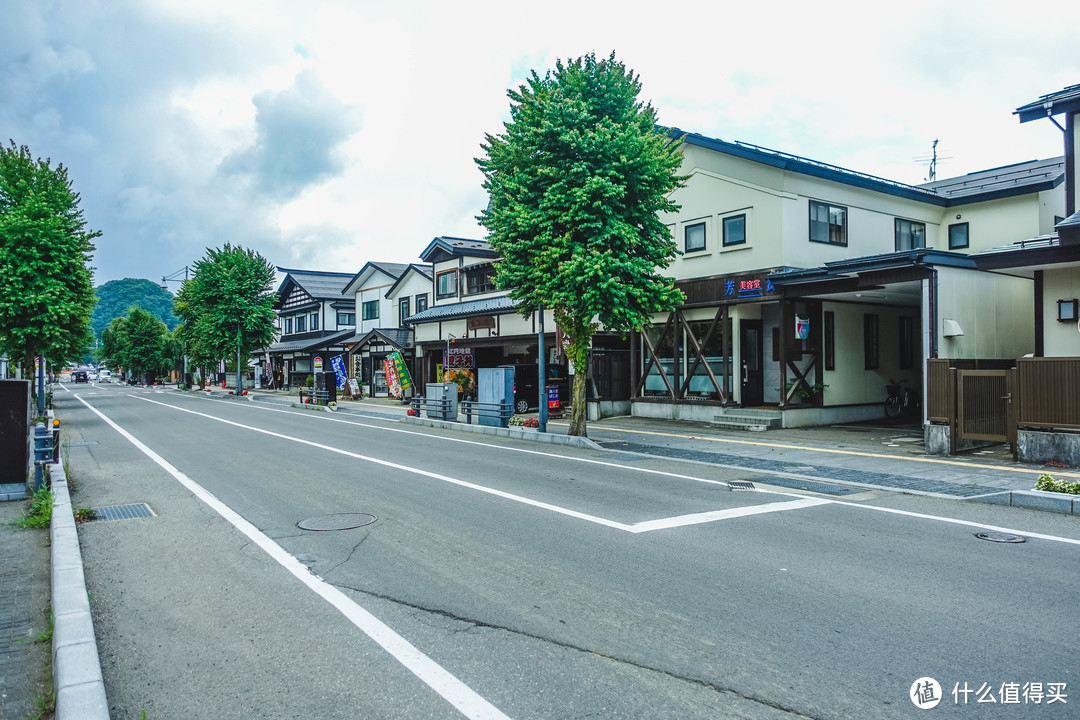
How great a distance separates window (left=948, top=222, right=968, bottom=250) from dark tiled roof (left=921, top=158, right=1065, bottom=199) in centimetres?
106

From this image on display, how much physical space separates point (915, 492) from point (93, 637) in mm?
10120

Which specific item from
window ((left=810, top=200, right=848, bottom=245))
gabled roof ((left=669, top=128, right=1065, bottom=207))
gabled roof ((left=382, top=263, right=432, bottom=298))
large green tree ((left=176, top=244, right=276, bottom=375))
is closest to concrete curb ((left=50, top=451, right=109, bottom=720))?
gabled roof ((left=669, top=128, right=1065, bottom=207))

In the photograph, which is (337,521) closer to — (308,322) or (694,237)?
(694,237)

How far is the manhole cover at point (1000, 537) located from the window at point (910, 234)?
58.5 ft

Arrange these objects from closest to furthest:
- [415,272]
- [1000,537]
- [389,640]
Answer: [389,640] < [1000,537] < [415,272]

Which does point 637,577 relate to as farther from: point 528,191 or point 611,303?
point 528,191

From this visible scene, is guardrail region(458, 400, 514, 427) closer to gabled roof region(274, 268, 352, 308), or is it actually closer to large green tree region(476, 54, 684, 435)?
large green tree region(476, 54, 684, 435)

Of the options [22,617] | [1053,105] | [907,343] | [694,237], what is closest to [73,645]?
[22,617]

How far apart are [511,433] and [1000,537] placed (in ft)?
43.0

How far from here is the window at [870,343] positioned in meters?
21.6

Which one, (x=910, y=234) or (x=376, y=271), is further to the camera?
(x=376, y=271)

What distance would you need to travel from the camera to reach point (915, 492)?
32.7 ft

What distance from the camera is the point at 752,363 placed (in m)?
21.9

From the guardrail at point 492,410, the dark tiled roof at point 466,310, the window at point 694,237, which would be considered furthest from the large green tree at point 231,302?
the window at point 694,237
